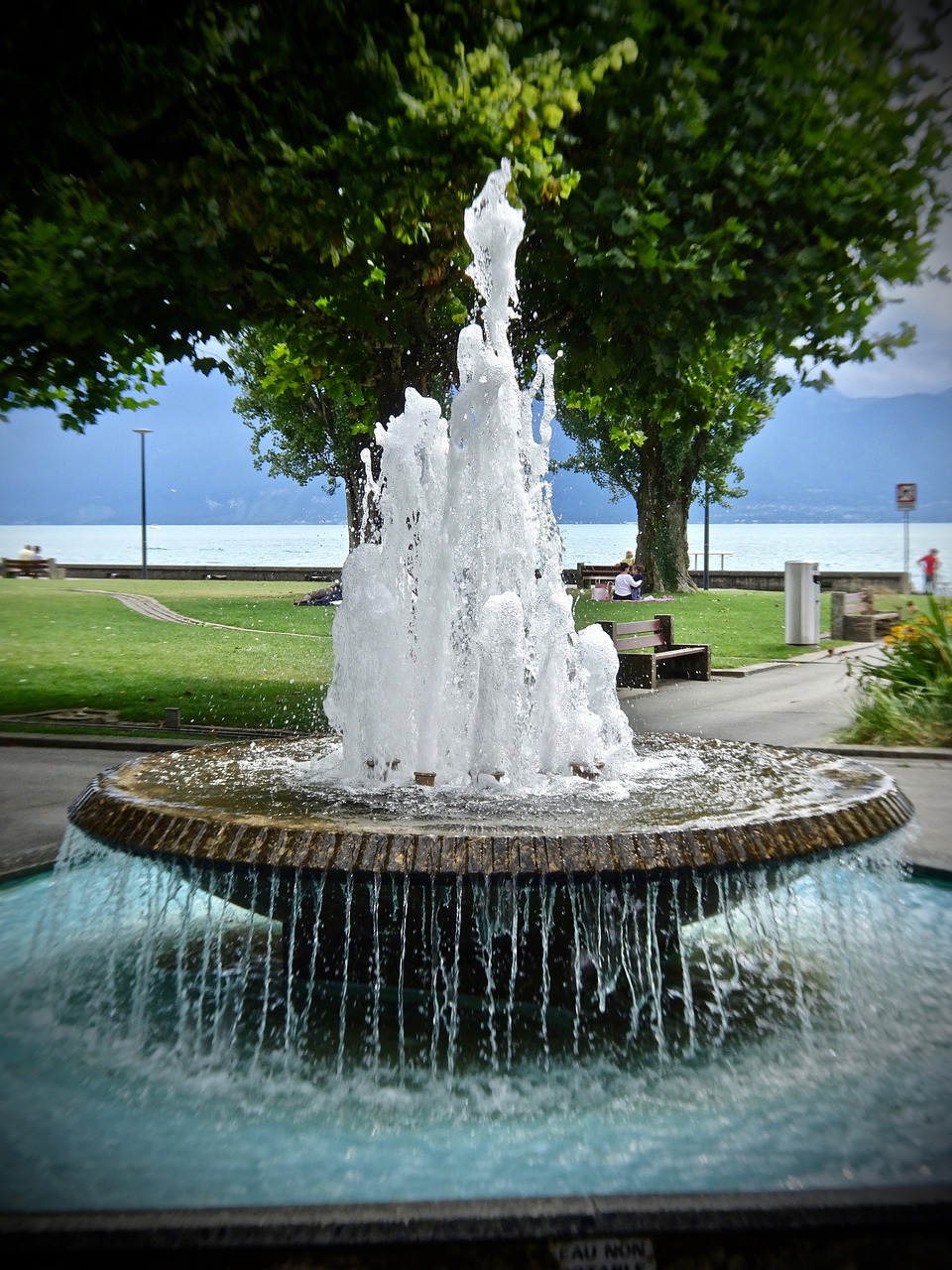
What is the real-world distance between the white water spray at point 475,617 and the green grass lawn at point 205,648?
19.7 ft

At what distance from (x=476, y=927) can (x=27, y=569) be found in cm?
4407

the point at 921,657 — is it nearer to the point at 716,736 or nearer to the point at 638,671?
the point at 716,736

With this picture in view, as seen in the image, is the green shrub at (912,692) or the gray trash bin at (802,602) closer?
the green shrub at (912,692)

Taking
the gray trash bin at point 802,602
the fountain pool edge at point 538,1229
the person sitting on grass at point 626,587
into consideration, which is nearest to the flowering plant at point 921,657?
the fountain pool edge at point 538,1229

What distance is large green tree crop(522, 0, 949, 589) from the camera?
10992 mm

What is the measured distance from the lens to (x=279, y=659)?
19703 mm

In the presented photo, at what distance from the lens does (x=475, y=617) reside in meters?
6.27

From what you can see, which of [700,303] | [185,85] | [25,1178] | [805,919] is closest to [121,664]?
[700,303]

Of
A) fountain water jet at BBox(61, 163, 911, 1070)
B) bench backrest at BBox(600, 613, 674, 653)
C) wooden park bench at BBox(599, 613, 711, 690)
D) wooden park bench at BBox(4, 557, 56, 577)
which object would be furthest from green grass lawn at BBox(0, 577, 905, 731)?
fountain water jet at BBox(61, 163, 911, 1070)

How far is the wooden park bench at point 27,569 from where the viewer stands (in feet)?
149

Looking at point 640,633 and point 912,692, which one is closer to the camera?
point 912,692

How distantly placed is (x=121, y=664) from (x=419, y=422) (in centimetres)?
1328

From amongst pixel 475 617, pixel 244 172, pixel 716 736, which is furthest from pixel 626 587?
pixel 475 617

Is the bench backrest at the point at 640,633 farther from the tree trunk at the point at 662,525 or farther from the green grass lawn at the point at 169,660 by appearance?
the tree trunk at the point at 662,525
